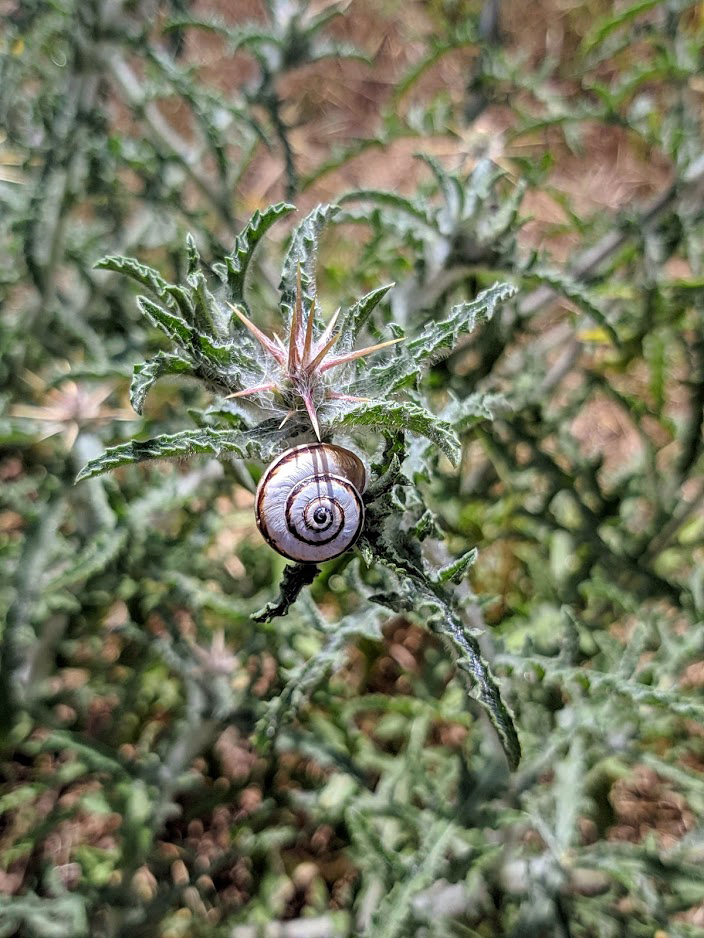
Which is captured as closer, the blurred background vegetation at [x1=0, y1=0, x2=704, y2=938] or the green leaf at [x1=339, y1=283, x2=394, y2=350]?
the green leaf at [x1=339, y1=283, x2=394, y2=350]


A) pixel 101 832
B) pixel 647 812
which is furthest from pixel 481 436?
pixel 101 832

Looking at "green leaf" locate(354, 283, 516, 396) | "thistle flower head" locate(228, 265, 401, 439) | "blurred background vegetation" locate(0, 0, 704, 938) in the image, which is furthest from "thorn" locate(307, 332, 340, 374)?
"blurred background vegetation" locate(0, 0, 704, 938)

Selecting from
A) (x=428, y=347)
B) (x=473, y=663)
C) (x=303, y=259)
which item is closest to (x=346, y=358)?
(x=428, y=347)

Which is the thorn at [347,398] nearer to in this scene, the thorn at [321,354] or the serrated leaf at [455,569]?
the thorn at [321,354]

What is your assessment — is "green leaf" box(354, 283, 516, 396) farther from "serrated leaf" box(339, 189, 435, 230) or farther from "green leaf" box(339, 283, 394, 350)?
"serrated leaf" box(339, 189, 435, 230)

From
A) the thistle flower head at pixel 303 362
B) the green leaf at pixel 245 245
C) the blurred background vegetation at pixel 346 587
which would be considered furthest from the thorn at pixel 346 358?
the blurred background vegetation at pixel 346 587

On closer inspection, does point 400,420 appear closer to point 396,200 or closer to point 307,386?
point 307,386

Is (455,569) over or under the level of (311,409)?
under
